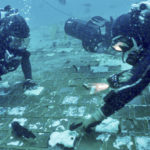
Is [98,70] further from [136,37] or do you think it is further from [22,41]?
[136,37]

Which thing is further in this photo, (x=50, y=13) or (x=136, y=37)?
(x=50, y=13)

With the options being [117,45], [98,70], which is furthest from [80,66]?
[117,45]

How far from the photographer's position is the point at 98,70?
20.3ft

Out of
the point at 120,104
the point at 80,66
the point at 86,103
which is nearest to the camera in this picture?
the point at 120,104

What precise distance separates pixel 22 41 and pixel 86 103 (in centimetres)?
234

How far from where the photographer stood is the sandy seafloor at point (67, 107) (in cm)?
329

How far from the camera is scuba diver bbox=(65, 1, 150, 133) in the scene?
258 centimetres

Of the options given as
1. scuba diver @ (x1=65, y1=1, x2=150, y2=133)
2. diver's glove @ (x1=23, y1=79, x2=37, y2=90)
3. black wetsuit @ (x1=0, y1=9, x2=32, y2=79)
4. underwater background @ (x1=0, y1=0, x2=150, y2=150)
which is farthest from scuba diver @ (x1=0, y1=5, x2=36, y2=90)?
scuba diver @ (x1=65, y1=1, x2=150, y2=133)

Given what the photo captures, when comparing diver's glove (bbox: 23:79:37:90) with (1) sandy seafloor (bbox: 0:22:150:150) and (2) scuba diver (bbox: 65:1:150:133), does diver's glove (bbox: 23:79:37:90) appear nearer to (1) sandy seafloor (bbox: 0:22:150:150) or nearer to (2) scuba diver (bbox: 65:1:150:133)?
(1) sandy seafloor (bbox: 0:22:150:150)

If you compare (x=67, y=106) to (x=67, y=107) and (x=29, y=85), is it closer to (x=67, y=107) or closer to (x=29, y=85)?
(x=67, y=107)

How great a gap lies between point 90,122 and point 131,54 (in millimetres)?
1252

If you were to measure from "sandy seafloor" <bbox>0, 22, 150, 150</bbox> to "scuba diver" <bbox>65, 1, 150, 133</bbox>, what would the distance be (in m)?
0.64

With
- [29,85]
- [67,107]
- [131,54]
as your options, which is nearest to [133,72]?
[131,54]

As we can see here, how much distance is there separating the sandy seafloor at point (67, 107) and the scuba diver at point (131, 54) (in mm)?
645
